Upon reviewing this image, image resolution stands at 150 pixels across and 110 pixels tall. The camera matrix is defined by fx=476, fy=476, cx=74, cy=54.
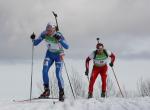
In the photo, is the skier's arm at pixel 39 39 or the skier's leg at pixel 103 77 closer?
the skier's arm at pixel 39 39

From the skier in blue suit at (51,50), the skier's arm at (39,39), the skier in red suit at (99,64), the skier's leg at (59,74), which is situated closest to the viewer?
the skier's leg at (59,74)

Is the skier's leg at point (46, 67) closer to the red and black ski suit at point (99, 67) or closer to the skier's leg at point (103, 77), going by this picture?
the red and black ski suit at point (99, 67)

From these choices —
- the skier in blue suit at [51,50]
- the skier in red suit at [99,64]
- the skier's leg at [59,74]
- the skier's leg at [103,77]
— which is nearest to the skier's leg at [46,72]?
the skier in blue suit at [51,50]

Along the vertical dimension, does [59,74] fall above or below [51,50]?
below

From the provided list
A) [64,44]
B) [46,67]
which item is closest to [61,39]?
[64,44]

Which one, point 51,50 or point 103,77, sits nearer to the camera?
point 51,50

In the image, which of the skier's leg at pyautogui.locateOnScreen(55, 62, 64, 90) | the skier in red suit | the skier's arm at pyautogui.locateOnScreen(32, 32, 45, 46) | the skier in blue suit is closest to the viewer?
the skier's leg at pyautogui.locateOnScreen(55, 62, 64, 90)

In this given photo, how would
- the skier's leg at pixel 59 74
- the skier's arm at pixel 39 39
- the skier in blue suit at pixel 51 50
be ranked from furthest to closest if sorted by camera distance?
the skier's arm at pixel 39 39
the skier in blue suit at pixel 51 50
the skier's leg at pixel 59 74

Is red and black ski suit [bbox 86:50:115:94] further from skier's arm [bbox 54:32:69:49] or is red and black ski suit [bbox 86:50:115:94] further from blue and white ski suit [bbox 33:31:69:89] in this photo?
skier's arm [bbox 54:32:69:49]

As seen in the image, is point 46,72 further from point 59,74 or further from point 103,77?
point 103,77

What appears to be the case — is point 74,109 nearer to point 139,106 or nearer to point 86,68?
point 139,106

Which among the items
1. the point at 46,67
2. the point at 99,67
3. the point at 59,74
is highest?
the point at 99,67

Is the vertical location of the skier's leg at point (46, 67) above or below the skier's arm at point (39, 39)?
below

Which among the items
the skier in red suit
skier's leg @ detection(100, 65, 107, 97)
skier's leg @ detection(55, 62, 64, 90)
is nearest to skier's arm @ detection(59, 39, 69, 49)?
skier's leg @ detection(55, 62, 64, 90)
